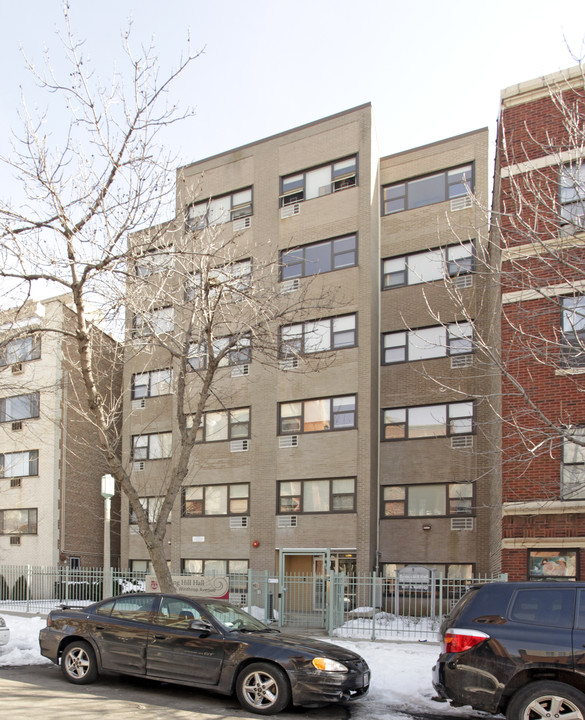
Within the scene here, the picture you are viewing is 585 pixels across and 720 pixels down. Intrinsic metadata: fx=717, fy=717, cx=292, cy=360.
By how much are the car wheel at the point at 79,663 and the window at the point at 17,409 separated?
2050cm

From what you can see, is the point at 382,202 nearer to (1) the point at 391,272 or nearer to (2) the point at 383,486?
(1) the point at 391,272

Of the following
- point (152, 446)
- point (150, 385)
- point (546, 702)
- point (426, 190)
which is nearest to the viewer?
point (546, 702)

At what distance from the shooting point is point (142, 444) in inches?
1064

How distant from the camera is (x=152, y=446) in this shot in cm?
2669

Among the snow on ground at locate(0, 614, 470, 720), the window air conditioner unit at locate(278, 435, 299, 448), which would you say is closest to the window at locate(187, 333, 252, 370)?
the window air conditioner unit at locate(278, 435, 299, 448)

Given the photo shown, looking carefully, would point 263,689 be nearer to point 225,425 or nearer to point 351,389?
point 351,389

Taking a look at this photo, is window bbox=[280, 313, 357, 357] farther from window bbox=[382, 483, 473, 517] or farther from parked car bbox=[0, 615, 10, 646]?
parked car bbox=[0, 615, 10, 646]

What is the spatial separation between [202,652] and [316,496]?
549 inches

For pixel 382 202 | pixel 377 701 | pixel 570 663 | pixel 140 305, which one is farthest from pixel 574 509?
pixel 382 202

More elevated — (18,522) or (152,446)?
(152,446)

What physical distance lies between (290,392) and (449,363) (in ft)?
17.0

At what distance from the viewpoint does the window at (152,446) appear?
2611cm

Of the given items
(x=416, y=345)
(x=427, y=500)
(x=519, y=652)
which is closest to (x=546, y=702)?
(x=519, y=652)

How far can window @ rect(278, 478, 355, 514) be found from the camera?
21953 millimetres
